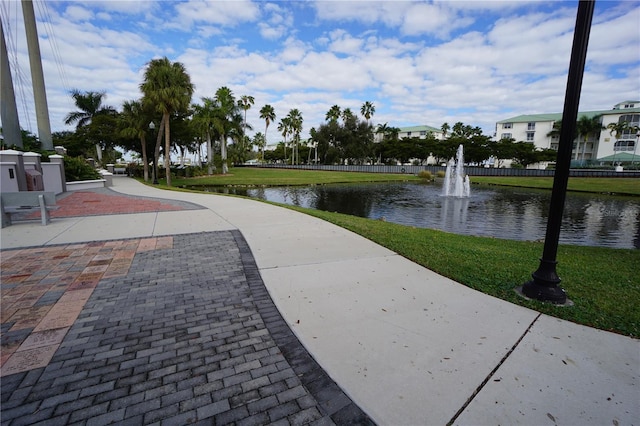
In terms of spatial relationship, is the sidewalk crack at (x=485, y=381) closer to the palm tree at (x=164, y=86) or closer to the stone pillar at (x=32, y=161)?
the stone pillar at (x=32, y=161)

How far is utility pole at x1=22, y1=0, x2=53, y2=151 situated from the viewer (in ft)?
71.7

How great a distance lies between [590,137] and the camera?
73312mm

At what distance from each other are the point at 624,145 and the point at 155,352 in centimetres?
9510

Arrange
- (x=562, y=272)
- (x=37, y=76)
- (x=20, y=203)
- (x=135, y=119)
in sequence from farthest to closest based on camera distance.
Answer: (x=135, y=119), (x=37, y=76), (x=20, y=203), (x=562, y=272)

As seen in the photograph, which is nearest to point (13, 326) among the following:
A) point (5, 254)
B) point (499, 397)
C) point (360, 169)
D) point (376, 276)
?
point (5, 254)

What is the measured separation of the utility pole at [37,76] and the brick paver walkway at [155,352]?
79.4 ft

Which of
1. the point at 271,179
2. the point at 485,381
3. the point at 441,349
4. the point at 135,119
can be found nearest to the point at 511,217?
the point at 441,349

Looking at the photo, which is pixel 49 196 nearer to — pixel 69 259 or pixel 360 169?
pixel 69 259

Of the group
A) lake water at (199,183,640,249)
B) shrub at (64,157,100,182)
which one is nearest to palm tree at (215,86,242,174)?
shrub at (64,157,100,182)

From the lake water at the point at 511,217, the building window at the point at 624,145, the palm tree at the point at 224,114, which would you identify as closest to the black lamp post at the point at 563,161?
the lake water at the point at 511,217

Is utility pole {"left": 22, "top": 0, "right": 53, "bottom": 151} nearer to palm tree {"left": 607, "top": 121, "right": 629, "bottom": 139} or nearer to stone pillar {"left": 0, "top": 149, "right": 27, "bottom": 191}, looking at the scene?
stone pillar {"left": 0, "top": 149, "right": 27, "bottom": 191}

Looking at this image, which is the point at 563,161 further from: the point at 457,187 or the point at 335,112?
the point at 335,112

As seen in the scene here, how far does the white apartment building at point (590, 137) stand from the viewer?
67625mm

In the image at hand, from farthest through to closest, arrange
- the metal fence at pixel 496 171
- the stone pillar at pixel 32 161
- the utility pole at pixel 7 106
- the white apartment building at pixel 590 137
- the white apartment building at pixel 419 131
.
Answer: the white apartment building at pixel 419 131 < the white apartment building at pixel 590 137 < the metal fence at pixel 496 171 < the utility pole at pixel 7 106 < the stone pillar at pixel 32 161
